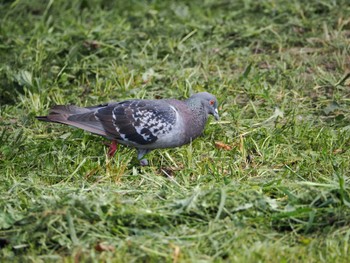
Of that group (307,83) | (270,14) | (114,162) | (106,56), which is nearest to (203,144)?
(114,162)

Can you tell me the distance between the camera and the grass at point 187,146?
16.7 ft

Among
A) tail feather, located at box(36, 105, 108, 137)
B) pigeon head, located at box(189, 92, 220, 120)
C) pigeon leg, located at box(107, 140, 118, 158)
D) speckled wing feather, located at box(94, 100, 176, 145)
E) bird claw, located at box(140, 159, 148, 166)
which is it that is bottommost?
bird claw, located at box(140, 159, 148, 166)

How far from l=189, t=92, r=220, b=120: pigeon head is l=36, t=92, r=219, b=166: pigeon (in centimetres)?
9

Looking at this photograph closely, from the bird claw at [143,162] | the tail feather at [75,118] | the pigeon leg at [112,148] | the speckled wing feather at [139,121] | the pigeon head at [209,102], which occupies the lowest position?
the bird claw at [143,162]

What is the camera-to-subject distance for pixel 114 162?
6707 millimetres

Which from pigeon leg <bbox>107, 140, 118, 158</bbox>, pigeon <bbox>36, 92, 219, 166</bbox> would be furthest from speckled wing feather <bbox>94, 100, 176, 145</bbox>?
pigeon leg <bbox>107, 140, 118, 158</bbox>

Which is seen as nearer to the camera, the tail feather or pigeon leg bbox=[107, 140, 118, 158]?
the tail feather

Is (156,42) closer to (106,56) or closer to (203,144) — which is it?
(106,56)

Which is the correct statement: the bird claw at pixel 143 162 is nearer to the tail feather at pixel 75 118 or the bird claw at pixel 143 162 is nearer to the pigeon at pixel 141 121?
the pigeon at pixel 141 121

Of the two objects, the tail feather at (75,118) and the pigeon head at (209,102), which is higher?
the tail feather at (75,118)

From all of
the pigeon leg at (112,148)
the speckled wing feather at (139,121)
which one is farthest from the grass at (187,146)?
the speckled wing feather at (139,121)

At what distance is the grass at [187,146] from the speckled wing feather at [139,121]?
0.21 m

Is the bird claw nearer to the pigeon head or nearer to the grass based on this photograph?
the grass

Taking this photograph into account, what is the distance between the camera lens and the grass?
5098 millimetres
